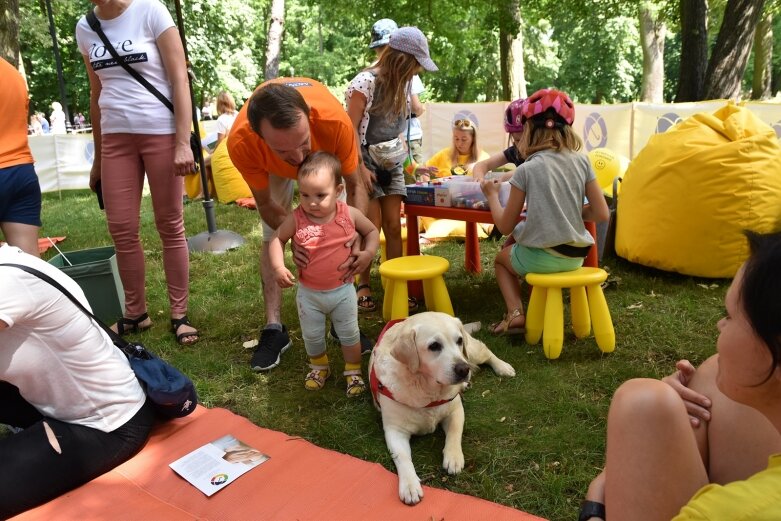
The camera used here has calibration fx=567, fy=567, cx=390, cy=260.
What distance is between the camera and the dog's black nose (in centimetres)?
261

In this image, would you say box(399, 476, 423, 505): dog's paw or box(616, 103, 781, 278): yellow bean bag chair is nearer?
box(399, 476, 423, 505): dog's paw

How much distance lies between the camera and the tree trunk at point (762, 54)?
20.7 meters

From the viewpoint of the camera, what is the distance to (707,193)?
4.46 metres

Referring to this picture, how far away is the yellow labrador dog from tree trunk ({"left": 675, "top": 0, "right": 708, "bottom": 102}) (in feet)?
28.1

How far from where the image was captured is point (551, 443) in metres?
2.75

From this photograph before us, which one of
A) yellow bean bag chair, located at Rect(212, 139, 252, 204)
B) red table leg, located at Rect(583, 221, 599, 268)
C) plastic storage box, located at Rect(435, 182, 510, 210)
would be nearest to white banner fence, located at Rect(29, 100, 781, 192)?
yellow bean bag chair, located at Rect(212, 139, 252, 204)

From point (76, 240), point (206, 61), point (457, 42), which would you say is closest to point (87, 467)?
point (76, 240)

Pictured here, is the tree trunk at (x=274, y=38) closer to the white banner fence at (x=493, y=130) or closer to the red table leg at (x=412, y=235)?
the white banner fence at (x=493, y=130)

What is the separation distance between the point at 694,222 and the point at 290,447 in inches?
142

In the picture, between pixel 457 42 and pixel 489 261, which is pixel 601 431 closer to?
pixel 489 261

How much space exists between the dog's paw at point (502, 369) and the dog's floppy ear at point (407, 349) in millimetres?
934

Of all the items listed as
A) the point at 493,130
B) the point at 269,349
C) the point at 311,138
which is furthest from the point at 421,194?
the point at 493,130

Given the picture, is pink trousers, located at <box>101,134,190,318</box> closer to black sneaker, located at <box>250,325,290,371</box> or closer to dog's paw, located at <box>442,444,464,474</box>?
black sneaker, located at <box>250,325,290,371</box>

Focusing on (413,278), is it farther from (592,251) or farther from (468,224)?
(468,224)
